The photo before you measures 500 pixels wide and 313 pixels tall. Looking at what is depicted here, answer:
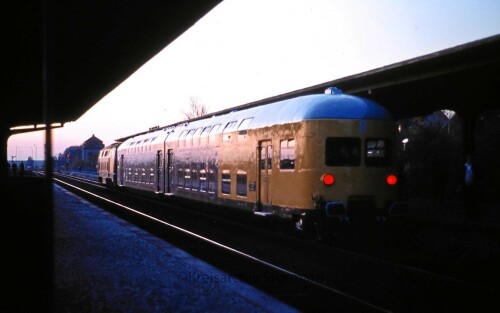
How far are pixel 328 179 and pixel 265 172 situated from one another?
82.1 inches

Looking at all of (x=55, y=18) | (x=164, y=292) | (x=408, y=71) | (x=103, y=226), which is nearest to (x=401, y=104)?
(x=408, y=71)

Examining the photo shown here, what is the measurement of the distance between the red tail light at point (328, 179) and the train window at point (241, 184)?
3.35 metres

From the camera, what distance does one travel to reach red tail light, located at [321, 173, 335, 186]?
12.7 meters

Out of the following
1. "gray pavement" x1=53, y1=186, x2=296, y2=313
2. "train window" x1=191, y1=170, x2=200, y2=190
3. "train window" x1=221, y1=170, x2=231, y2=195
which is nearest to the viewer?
"gray pavement" x1=53, y1=186, x2=296, y2=313

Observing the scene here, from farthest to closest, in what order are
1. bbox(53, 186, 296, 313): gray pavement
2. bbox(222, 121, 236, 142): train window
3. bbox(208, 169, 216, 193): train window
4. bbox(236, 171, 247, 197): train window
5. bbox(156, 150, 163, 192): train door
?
bbox(156, 150, 163, 192): train door
bbox(208, 169, 216, 193): train window
bbox(222, 121, 236, 142): train window
bbox(236, 171, 247, 197): train window
bbox(53, 186, 296, 313): gray pavement

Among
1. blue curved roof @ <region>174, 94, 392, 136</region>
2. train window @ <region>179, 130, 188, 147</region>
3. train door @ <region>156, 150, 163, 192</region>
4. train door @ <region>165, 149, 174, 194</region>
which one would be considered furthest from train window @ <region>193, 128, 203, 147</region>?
blue curved roof @ <region>174, 94, 392, 136</region>

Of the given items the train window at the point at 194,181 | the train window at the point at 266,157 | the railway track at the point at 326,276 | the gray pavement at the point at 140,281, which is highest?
the train window at the point at 266,157

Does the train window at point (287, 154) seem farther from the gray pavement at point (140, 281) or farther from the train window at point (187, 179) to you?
the train window at point (187, 179)

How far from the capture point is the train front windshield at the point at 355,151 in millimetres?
12969

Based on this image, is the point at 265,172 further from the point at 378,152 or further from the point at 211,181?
the point at 211,181

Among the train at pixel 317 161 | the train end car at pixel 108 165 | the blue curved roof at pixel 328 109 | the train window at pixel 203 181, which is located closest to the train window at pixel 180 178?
the train window at pixel 203 181

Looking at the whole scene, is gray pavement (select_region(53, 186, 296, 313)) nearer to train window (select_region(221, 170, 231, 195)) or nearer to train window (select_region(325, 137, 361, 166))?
train window (select_region(221, 170, 231, 195))

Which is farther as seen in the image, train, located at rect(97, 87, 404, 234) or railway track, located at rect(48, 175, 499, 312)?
train, located at rect(97, 87, 404, 234)

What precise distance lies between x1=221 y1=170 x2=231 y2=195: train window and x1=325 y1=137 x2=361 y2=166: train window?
4727mm
